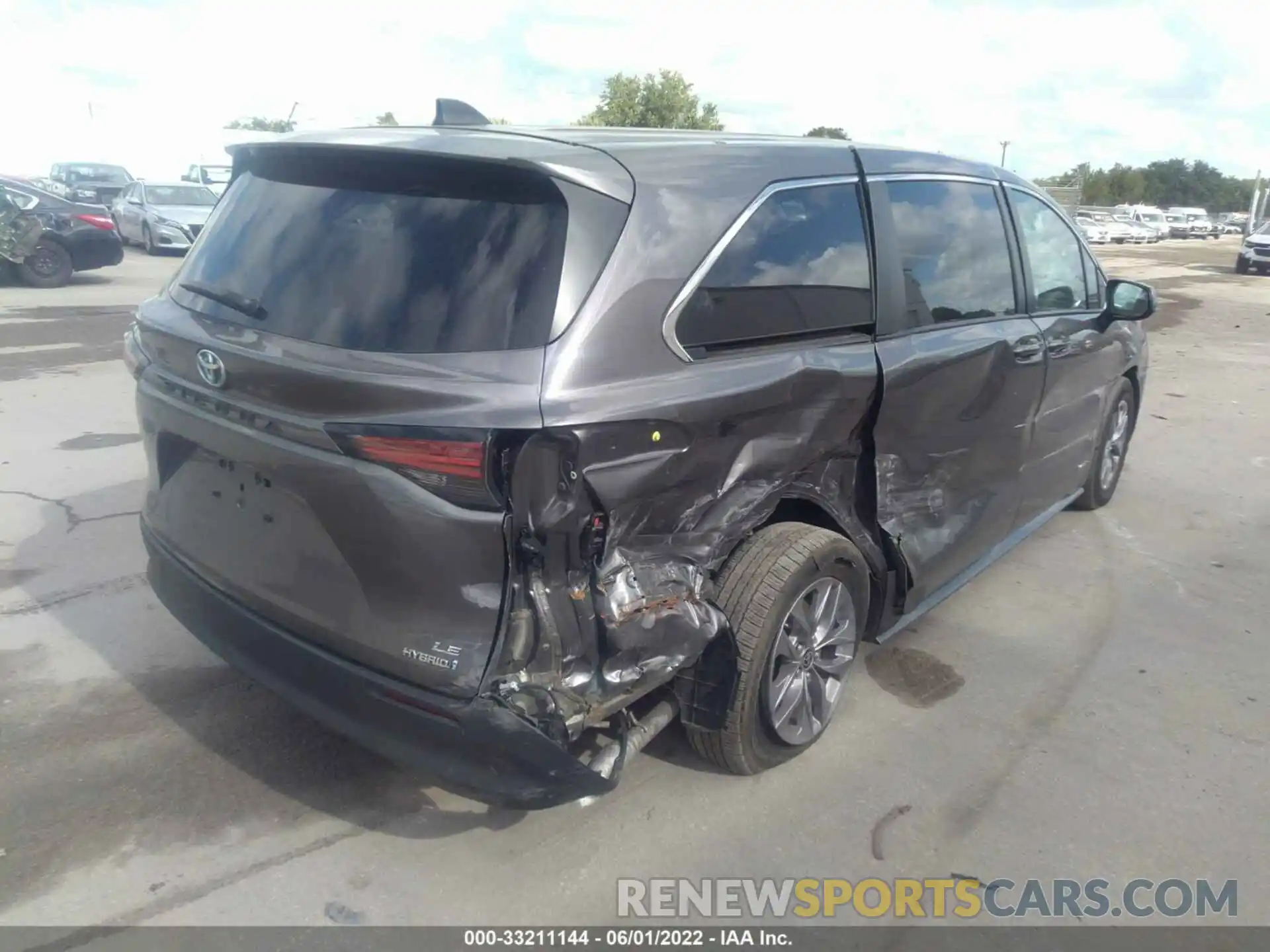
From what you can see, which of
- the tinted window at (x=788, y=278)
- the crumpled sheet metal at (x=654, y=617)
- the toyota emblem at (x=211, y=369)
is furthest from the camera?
the tinted window at (x=788, y=278)

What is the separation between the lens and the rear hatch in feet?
7.68

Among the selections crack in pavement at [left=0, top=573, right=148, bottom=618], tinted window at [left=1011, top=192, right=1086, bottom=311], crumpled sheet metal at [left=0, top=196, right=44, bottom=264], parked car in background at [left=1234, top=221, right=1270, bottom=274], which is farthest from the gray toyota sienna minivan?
parked car in background at [left=1234, top=221, right=1270, bottom=274]

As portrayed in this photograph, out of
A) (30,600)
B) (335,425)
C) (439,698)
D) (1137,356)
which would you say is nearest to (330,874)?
(439,698)

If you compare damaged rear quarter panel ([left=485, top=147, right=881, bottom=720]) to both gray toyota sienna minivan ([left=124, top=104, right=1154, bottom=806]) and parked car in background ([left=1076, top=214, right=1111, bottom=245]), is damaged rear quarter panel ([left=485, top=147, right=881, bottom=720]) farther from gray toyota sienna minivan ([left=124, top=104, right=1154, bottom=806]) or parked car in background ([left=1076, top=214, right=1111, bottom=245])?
parked car in background ([left=1076, top=214, right=1111, bottom=245])

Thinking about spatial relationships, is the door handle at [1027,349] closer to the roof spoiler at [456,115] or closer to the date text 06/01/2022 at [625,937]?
the roof spoiler at [456,115]

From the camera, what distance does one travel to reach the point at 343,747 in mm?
3359

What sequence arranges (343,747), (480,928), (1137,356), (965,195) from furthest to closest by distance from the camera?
(1137,356) < (965,195) < (343,747) < (480,928)

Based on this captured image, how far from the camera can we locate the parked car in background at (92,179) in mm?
26516

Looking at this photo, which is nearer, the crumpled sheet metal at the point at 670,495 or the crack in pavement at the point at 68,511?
the crumpled sheet metal at the point at 670,495

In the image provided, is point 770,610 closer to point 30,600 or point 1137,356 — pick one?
point 30,600

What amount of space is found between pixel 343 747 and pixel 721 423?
175 cm

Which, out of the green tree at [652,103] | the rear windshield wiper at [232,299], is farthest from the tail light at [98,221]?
the green tree at [652,103]

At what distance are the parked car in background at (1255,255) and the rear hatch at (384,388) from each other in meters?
33.1

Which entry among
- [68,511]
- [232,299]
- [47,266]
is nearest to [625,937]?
[232,299]
